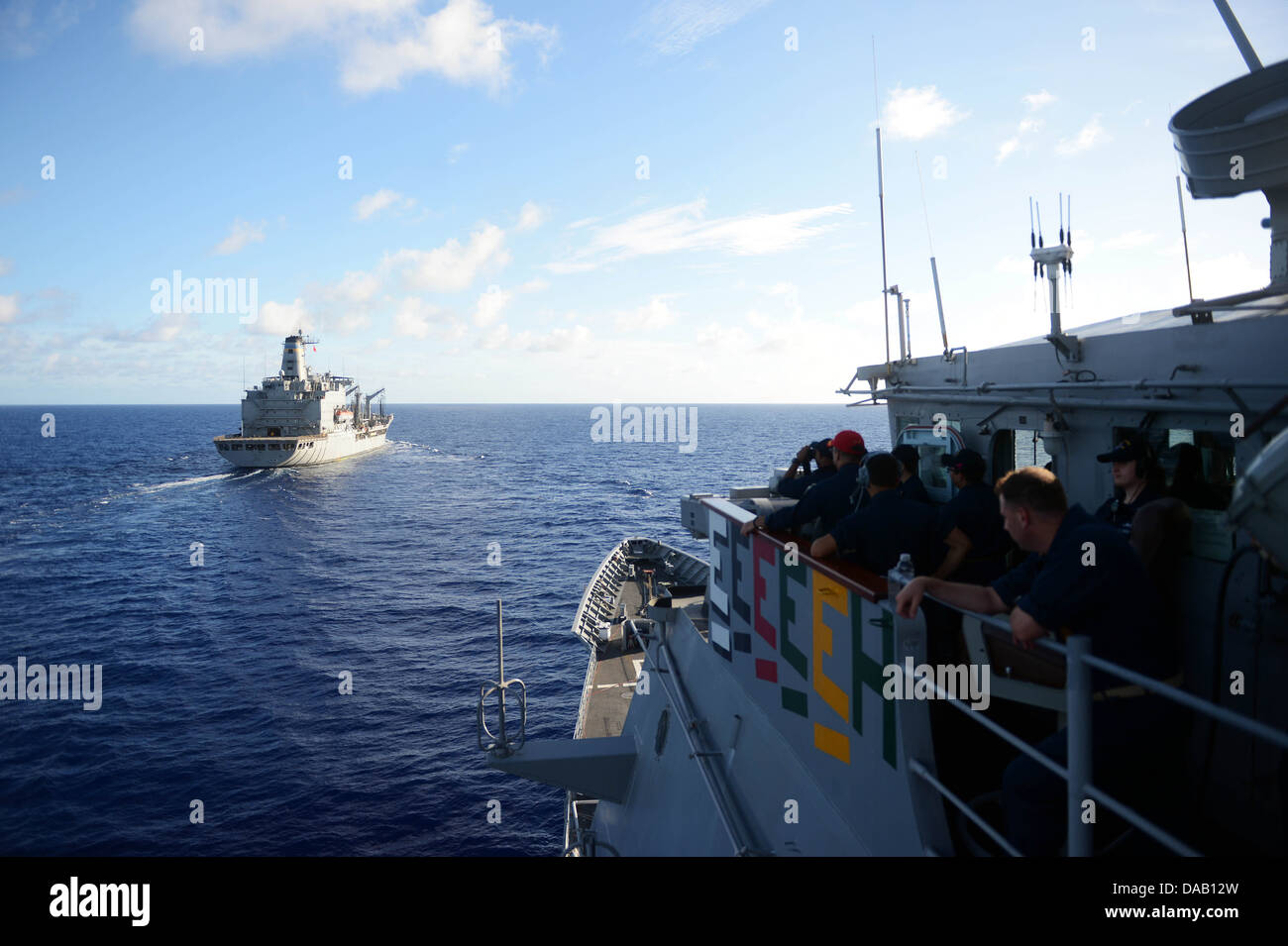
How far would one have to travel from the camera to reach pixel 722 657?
21.2 feet

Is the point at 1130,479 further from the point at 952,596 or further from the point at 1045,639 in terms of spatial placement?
the point at 1045,639

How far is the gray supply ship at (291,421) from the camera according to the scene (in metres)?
73.9

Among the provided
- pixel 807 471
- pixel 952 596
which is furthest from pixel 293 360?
pixel 952 596

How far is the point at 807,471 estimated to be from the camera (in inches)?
284

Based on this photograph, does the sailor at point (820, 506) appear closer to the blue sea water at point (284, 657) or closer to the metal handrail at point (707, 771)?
the metal handrail at point (707, 771)

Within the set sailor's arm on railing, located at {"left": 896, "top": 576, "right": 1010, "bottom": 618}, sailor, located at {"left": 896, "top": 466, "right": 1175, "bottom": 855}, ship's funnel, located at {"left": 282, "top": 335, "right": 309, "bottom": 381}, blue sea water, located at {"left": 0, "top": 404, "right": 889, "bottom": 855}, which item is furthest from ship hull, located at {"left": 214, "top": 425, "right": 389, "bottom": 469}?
sailor, located at {"left": 896, "top": 466, "right": 1175, "bottom": 855}

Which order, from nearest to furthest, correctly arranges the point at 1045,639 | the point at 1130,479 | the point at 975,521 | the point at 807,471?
the point at 1045,639, the point at 1130,479, the point at 975,521, the point at 807,471

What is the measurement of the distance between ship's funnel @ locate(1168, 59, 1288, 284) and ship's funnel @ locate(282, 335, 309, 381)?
8765cm

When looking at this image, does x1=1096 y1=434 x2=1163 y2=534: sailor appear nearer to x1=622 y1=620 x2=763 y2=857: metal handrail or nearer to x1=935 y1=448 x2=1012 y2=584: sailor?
x1=935 y1=448 x2=1012 y2=584: sailor

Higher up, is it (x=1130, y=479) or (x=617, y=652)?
(x=1130, y=479)

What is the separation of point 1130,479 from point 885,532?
1.38 metres

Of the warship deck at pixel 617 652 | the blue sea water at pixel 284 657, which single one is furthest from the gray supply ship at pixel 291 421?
the warship deck at pixel 617 652
